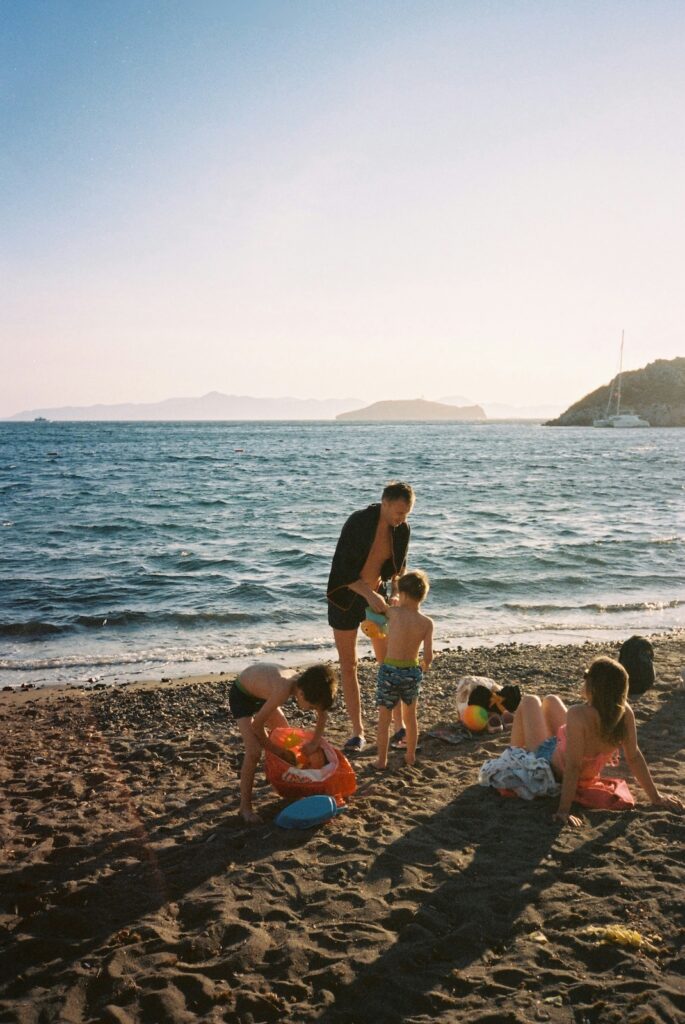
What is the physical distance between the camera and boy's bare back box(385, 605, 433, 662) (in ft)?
17.7

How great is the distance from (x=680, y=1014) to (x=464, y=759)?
10.1 ft

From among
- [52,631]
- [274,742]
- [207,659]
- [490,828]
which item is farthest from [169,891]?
[52,631]

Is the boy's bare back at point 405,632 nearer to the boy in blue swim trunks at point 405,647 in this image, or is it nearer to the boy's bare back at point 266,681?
the boy in blue swim trunks at point 405,647

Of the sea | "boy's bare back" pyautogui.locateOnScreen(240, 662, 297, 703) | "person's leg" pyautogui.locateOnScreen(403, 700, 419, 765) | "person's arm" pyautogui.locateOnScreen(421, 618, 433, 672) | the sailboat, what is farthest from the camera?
the sailboat

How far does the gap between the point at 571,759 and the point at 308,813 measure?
1.81 m

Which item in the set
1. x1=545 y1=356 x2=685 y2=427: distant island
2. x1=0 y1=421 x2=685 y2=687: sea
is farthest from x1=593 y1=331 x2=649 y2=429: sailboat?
x1=0 y1=421 x2=685 y2=687: sea

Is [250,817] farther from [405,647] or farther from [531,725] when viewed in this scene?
[531,725]

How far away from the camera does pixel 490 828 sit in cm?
463

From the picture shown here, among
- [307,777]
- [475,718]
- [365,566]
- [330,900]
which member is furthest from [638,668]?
[330,900]

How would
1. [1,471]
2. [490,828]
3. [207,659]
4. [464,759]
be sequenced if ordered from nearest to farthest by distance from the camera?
[490,828]
[464,759]
[207,659]
[1,471]

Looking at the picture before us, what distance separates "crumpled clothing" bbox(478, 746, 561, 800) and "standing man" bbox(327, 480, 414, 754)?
1276 mm

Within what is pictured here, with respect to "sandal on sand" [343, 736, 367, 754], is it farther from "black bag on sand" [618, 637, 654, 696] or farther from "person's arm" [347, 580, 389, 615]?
"black bag on sand" [618, 637, 654, 696]

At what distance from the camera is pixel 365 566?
585cm

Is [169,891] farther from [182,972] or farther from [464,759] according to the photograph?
[464,759]
